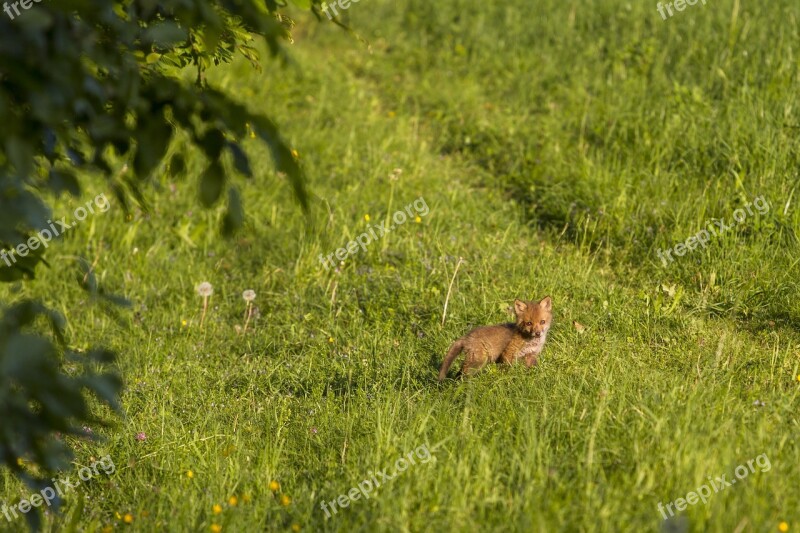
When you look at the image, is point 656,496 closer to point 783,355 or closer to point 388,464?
point 388,464

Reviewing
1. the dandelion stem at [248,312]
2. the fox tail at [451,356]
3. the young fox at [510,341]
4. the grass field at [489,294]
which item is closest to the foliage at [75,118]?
the grass field at [489,294]

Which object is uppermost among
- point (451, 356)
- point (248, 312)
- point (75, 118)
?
point (75, 118)

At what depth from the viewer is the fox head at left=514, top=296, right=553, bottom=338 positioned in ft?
17.7

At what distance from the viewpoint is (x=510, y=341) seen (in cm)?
550

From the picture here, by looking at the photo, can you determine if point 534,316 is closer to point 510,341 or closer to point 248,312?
point 510,341

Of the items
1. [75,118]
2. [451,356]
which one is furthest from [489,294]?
[75,118]

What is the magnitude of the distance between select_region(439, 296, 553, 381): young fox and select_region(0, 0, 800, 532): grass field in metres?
0.13

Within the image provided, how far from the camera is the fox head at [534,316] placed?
17.7 feet

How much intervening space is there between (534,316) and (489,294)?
39.5 inches

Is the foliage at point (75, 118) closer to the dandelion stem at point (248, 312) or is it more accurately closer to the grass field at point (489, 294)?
the grass field at point (489, 294)

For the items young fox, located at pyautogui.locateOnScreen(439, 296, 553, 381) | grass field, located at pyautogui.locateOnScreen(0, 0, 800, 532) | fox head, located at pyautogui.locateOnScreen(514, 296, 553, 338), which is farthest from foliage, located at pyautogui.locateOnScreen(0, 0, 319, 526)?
fox head, located at pyautogui.locateOnScreen(514, 296, 553, 338)

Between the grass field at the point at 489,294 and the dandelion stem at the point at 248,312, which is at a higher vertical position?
the grass field at the point at 489,294

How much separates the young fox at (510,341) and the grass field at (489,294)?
0.43 feet

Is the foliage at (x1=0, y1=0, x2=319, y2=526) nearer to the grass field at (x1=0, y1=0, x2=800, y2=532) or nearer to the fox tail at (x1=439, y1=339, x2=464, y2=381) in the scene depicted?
the grass field at (x1=0, y1=0, x2=800, y2=532)
